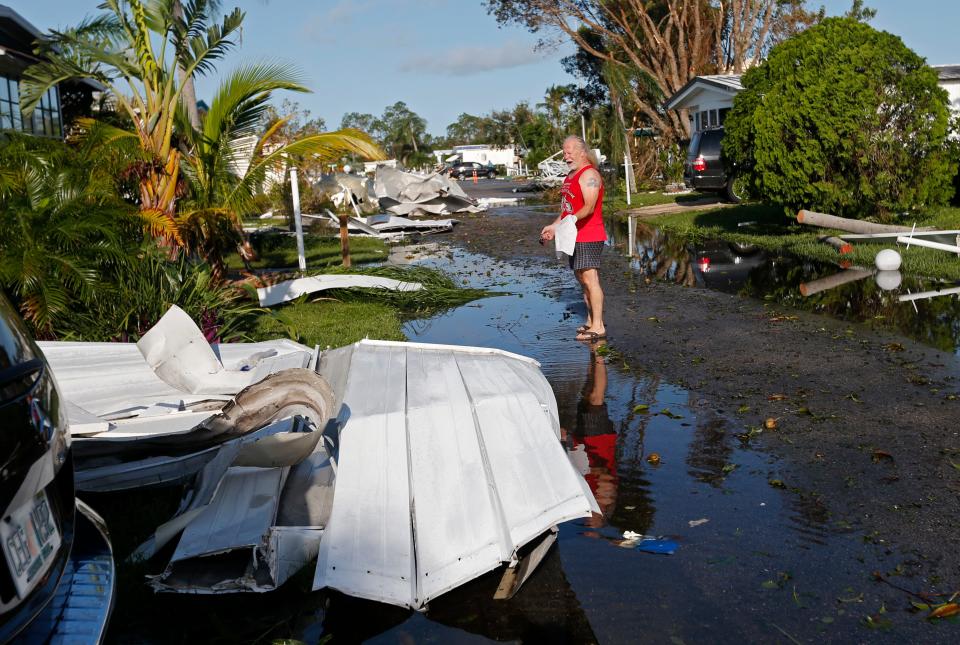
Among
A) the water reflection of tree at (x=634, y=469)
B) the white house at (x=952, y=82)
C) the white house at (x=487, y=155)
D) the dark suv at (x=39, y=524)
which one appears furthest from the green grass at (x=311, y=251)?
the white house at (x=487, y=155)

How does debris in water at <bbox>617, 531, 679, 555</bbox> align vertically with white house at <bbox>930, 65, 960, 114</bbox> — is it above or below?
below

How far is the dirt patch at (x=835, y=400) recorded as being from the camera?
4.43m

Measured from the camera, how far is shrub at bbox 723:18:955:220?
14961mm

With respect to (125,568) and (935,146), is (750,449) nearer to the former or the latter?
(125,568)

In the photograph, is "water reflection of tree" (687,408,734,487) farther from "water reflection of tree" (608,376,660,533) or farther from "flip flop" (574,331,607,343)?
"flip flop" (574,331,607,343)

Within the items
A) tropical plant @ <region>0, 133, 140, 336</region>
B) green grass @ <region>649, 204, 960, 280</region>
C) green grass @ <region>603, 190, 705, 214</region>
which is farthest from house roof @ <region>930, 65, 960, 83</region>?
tropical plant @ <region>0, 133, 140, 336</region>

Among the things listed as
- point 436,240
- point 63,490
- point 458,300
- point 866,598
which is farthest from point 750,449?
point 436,240

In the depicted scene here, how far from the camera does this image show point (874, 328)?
853cm

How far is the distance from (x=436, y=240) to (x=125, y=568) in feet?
59.6

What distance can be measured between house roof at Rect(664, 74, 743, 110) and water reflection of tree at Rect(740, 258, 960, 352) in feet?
56.3

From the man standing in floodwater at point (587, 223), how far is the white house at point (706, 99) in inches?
840

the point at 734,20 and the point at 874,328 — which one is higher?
the point at 734,20

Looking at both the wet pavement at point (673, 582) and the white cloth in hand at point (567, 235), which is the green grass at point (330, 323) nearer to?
the white cloth in hand at point (567, 235)

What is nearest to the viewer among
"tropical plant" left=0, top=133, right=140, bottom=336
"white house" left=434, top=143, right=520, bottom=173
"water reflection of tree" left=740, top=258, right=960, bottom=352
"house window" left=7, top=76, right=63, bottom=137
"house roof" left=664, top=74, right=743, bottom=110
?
"tropical plant" left=0, top=133, right=140, bottom=336
